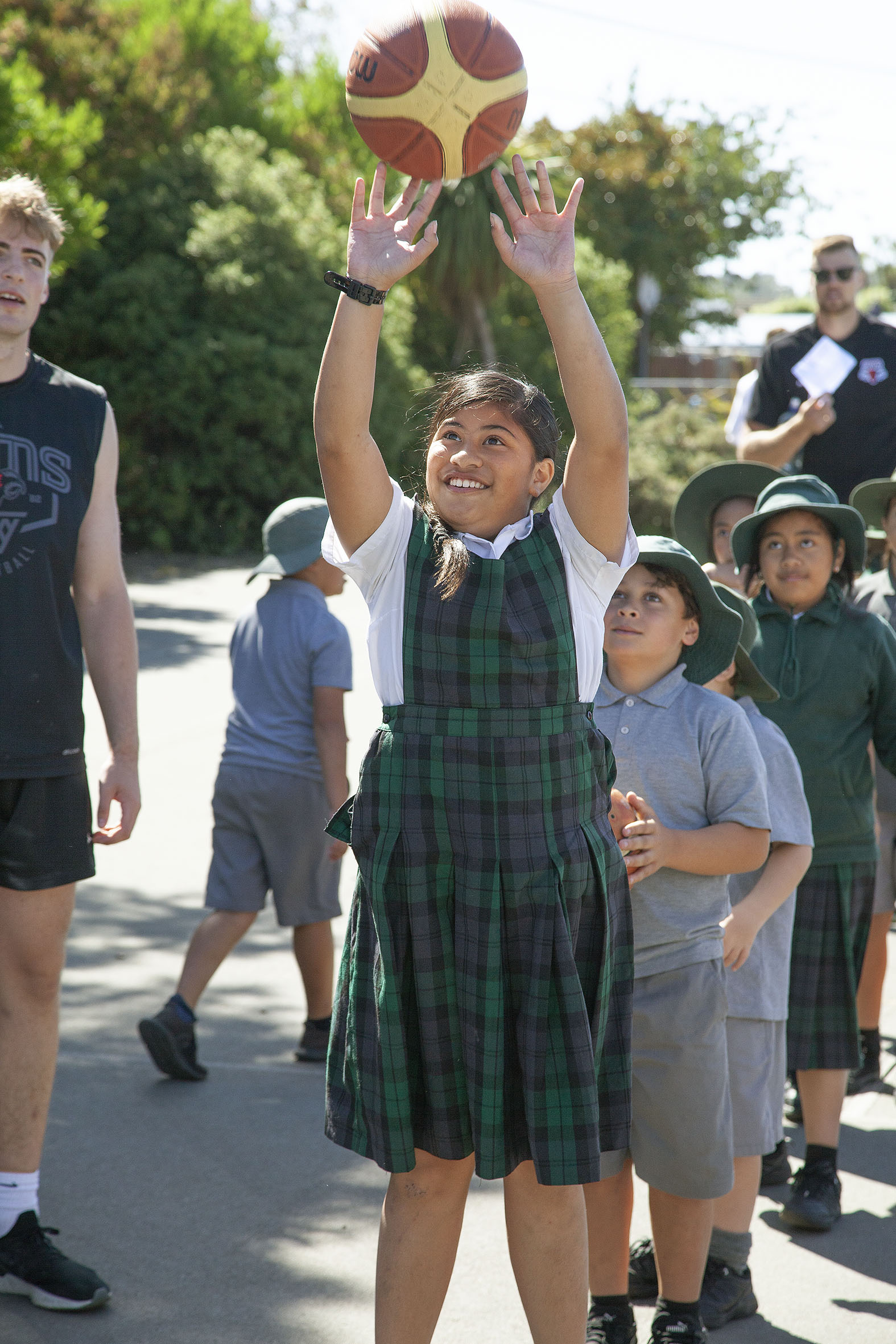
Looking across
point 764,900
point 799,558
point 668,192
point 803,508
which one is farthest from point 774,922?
point 668,192

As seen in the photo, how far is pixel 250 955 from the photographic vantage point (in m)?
5.55

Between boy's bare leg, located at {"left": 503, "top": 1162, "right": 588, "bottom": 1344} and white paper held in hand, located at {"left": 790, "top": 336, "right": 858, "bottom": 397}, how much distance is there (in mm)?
4060

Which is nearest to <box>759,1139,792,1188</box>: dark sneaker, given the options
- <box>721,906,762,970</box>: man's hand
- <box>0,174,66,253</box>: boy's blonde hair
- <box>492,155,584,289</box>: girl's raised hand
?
A: <box>721,906,762,970</box>: man's hand

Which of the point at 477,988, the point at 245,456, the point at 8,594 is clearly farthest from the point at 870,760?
the point at 245,456

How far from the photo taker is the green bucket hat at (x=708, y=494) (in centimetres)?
477

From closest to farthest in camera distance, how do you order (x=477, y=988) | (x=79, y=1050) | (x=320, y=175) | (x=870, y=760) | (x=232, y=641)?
(x=477, y=988) < (x=870, y=760) < (x=79, y=1050) < (x=232, y=641) < (x=320, y=175)

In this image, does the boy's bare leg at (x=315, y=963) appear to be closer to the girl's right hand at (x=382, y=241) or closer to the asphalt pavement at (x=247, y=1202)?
the asphalt pavement at (x=247, y=1202)

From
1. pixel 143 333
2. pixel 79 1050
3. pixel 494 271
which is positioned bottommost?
pixel 79 1050

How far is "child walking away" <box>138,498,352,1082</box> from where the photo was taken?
4508mm

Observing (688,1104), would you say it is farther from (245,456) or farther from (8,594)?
(245,456)

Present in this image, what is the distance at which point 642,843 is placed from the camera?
264cm

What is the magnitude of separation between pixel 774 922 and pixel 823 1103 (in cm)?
68

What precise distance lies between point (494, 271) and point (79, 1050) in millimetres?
21983

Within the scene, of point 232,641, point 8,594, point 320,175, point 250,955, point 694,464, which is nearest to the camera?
point 8,594
